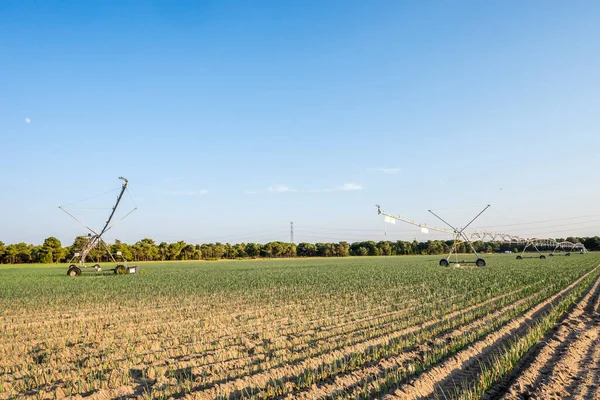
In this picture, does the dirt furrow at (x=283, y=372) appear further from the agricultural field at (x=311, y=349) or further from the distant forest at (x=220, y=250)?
the distant forest at (x=220, y=250)

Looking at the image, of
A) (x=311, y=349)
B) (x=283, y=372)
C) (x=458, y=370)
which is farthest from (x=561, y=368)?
(x=283, y=372)

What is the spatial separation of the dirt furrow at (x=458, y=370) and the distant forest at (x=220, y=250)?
8641 centimetres

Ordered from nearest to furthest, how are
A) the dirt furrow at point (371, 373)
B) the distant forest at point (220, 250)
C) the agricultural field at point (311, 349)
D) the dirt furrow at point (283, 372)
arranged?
the dirt furrow at point (371, 373), the dirt furrow at point (283, 372), the agricultural field at point (311, 349), the distant forest at point (220, 250)

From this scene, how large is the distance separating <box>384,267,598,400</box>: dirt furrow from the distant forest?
86.4 meters

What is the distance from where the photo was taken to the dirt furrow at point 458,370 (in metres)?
6.04

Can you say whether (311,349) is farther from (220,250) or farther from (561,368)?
(220,250)

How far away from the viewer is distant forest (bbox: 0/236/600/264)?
3777 inches

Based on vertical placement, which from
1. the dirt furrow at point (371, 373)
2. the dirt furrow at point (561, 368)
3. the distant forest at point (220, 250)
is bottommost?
the dirt furrow at point (561, 368)

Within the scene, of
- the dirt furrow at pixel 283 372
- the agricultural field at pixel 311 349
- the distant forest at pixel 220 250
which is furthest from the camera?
the distant forest at pixel 220 250

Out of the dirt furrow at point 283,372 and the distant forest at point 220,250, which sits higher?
the distant forest at point 220,250

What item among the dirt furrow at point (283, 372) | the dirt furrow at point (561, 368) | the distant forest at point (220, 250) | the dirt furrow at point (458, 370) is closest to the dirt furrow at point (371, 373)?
the dirt furrow at point (458, 370)

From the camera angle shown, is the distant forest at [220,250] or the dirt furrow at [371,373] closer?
the dirt furrow at [371,373]

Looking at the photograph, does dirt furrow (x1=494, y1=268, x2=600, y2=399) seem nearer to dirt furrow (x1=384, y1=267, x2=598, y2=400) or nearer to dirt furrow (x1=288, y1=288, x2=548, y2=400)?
dirt furrow (x1=384, y1=267, x2=598, y2=400)

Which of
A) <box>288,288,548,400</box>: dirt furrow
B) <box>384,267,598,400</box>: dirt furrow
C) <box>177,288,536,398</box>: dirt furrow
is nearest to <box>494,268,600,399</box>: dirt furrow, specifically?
<box>384,267,598,400</box>: dirt furrow
